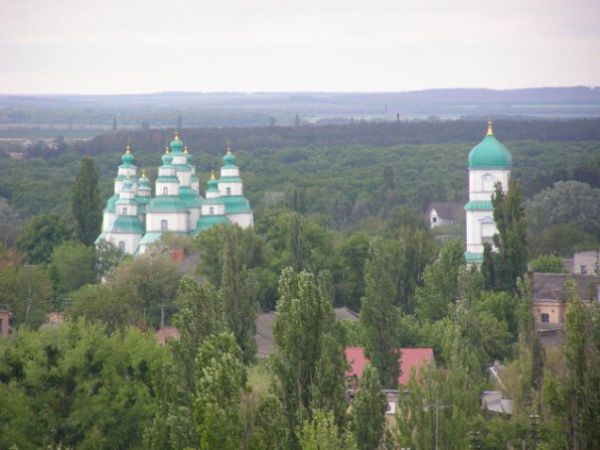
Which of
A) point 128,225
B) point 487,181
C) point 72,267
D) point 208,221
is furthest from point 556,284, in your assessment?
point 128,225

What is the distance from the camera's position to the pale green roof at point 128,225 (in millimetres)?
77000

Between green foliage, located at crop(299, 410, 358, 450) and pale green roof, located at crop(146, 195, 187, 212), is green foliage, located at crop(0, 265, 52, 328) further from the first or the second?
green foliage, located at crop(299, 410, 358, 450)

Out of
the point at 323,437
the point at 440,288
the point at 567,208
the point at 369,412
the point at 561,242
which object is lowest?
the point at 567,208

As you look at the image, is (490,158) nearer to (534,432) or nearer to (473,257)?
(473,257)

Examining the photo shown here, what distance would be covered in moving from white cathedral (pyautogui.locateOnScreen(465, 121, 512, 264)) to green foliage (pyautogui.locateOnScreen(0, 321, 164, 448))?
2751 centimetres

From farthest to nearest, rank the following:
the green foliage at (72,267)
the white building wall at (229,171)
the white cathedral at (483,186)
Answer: the white building wall at (229,171) < the green foliage at (72,267) < the white cathedral at (483,186)

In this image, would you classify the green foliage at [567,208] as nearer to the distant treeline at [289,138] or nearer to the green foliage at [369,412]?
the green foliage at [369,412]

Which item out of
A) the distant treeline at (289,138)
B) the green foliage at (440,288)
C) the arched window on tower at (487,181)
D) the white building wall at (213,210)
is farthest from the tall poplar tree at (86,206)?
the distant treeline at (289,138)

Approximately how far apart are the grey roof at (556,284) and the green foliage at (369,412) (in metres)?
22.0

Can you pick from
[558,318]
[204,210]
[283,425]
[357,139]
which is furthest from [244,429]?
[357,139]

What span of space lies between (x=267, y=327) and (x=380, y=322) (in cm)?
1016

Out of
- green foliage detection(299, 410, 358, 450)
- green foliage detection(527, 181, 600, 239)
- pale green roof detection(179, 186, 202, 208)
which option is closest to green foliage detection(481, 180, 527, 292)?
pale green roof detection(179, 186, 202, 208)

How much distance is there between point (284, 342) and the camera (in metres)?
33.6

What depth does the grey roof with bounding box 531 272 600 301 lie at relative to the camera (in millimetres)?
57781
